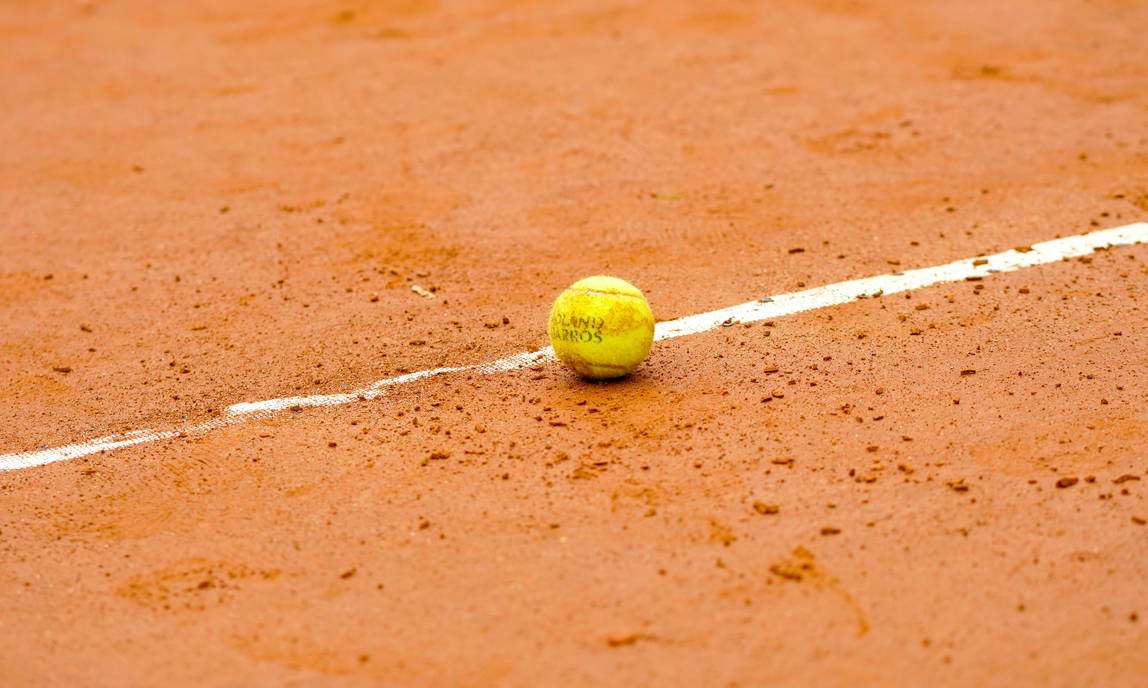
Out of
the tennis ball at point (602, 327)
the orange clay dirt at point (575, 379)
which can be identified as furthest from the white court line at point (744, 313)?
the tennis ball at point (602, 327)

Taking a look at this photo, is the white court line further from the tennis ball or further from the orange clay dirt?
the tennis ball

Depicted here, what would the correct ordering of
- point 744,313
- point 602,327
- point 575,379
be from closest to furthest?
point 602,327
point 575,379
point 744,313

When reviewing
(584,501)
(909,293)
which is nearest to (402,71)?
(909,293)

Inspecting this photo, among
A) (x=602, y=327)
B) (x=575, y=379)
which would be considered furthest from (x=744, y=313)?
(x=602, y=327)

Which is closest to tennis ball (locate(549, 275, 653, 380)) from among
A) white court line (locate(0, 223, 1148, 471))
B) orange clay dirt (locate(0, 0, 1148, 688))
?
orange clay dirt (locate(0, 0, 1148, 688))

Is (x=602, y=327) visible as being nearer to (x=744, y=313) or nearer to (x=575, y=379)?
(x=575, y=379)

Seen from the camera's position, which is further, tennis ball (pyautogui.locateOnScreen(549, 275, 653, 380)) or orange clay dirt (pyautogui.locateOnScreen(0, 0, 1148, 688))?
tennis ball (pyautogui.locateOnScreen(549, 275, 653, 380))
